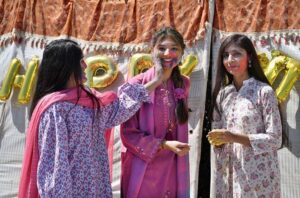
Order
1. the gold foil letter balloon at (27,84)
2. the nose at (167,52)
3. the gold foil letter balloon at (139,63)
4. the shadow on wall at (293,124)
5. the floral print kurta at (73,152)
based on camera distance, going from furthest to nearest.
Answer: the gold foil letter balloon at (27,84), the gold foil letter balloon at (139,63), the shadow on wall at (293,124), the nose at (167,52), the floral print kurta at (73,152)

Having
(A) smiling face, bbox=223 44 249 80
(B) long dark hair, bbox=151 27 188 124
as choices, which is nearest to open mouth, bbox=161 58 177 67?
(B) long dark hair, bbox=151 27 188 124

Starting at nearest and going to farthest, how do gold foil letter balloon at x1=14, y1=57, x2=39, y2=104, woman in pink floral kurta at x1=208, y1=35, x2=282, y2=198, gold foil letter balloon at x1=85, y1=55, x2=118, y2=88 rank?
woman in pink floral kurta at x1=208, y1=35, x2=282, y2=198, gold foil letter balloon at x1=85, y1=55, x2=118, y2=88, gold foil letter balloon at x1=14, y1=57, x2=39, y2=104

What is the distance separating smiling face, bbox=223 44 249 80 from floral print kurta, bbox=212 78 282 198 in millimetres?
71

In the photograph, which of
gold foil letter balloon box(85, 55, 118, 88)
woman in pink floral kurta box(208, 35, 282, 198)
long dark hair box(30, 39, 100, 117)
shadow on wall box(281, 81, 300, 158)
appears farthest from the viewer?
gold foil letter balloon box(85, 55, 118, 88)

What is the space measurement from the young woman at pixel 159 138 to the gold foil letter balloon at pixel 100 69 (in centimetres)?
149

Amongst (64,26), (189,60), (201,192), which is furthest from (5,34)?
(201,192)

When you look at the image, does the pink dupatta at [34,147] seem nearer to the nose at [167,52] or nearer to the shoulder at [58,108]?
the shoulder at [58,108]

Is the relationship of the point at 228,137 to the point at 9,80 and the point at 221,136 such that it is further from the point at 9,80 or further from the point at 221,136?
the point at 9,80

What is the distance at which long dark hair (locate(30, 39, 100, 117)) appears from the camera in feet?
6.31

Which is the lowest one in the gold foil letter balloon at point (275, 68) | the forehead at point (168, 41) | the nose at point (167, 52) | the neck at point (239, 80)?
the neck at point (239, 80)

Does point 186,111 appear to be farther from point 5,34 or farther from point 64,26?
point 5,34

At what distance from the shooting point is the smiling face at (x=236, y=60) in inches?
85.3

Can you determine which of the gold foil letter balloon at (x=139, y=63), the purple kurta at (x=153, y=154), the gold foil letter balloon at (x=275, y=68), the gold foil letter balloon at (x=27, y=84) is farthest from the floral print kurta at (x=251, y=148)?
the gold foil letter balloon at (x=27, y=84)

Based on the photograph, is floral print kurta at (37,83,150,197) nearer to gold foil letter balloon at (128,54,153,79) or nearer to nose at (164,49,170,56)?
nose at (164,49,170,56)
